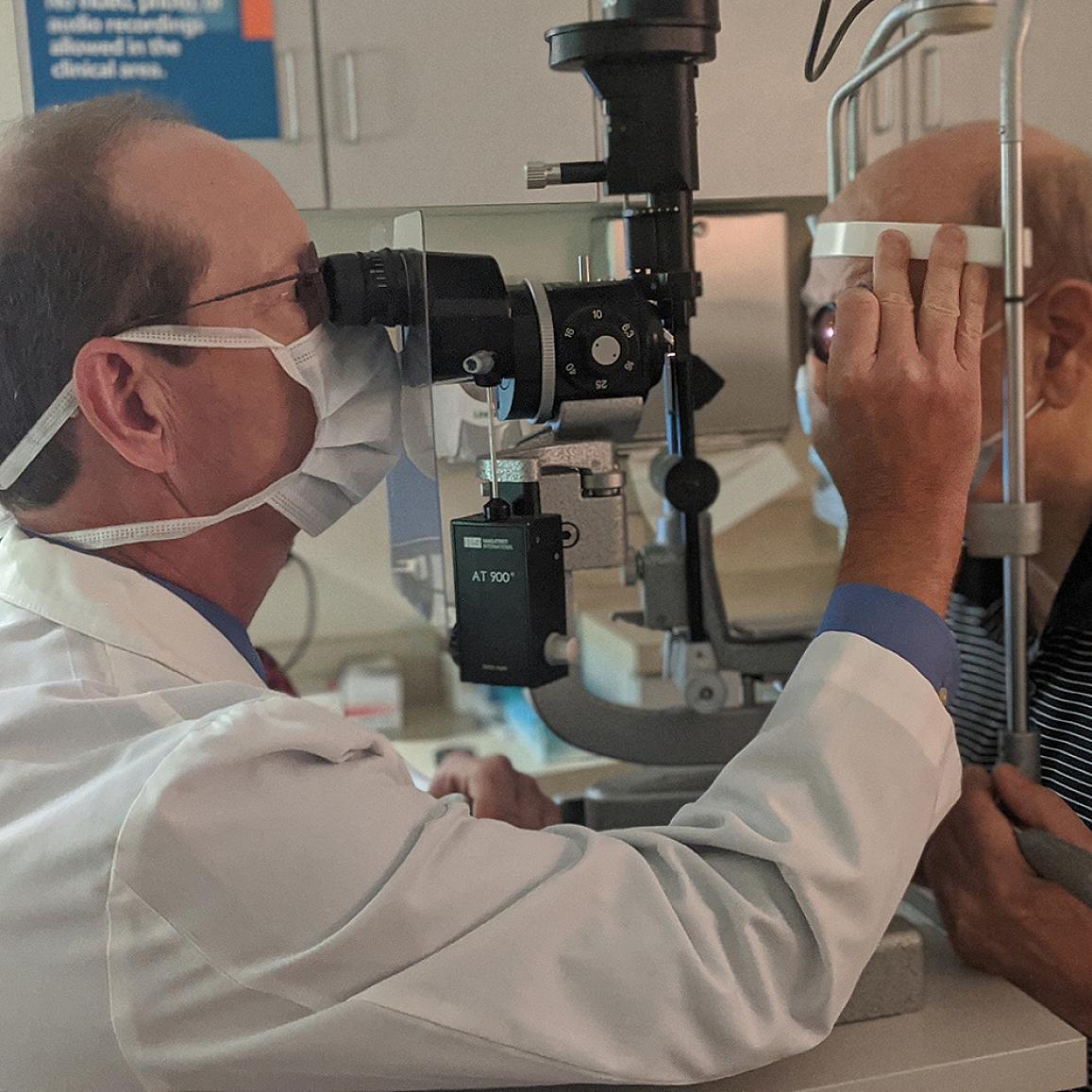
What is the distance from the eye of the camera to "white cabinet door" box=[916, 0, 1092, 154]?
1.09m

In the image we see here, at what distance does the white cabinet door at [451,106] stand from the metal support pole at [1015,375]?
333 millimetres

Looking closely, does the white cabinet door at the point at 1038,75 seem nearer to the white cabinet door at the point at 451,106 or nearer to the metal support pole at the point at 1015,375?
the metal support pole at the point at 1015,375

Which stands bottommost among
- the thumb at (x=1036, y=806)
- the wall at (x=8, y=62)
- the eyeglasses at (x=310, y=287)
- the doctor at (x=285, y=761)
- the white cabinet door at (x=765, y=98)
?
the thumb at (x=1036, y=806)

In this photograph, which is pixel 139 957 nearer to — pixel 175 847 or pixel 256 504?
pixel 175 847

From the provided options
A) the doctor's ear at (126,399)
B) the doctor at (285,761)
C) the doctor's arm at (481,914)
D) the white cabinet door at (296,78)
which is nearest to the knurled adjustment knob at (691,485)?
the doctor at (285,761)

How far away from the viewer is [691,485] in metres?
1.14

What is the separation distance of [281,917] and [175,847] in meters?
0.08

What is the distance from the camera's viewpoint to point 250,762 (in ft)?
2.63

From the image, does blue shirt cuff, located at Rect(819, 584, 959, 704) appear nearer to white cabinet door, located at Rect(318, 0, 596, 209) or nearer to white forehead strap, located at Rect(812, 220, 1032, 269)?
white forehead strap, located at Rect(812, 220, 1032, 269)

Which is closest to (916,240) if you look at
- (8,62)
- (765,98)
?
(765,98)

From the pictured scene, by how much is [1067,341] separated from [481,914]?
843 millimetres

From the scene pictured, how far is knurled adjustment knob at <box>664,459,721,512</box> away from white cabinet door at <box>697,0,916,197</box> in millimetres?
241

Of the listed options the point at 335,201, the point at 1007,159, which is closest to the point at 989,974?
the point at 1007,159

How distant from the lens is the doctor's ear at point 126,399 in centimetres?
94
